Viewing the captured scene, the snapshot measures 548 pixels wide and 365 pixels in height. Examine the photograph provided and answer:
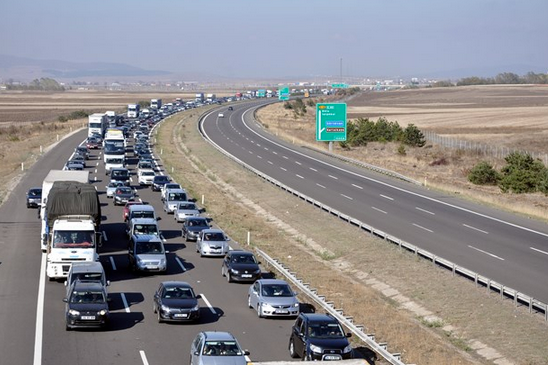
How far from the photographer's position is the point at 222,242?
39219 millimetres

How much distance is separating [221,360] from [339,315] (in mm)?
7100

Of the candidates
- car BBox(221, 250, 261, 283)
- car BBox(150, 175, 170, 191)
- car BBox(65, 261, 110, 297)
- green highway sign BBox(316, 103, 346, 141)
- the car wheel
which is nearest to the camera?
the car wheel

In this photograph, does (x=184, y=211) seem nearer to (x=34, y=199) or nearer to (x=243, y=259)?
(x=34, y=199)

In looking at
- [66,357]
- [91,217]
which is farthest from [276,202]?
[66,357]

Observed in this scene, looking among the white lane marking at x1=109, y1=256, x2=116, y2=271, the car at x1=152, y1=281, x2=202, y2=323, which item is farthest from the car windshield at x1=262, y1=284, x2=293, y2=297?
the white lane marking at x1=109, y1=256, x2=116, y2=271

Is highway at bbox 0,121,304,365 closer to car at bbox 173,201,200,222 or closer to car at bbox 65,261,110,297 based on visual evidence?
car at bbox 65,261,110,297

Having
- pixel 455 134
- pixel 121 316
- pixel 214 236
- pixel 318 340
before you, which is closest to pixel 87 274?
pixel 121 316

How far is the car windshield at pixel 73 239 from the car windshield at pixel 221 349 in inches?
532

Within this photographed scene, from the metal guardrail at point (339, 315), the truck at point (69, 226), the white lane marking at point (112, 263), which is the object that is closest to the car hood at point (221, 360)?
the metal guardrail at point (339, 315)

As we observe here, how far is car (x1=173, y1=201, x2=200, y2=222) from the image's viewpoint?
4844 cm

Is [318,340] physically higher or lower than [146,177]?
higher

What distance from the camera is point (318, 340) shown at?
2266cm

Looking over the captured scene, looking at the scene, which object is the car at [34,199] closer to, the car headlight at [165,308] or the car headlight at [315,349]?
the car headlight at [165,308]

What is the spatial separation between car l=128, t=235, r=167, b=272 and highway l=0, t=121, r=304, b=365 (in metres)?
0.37
